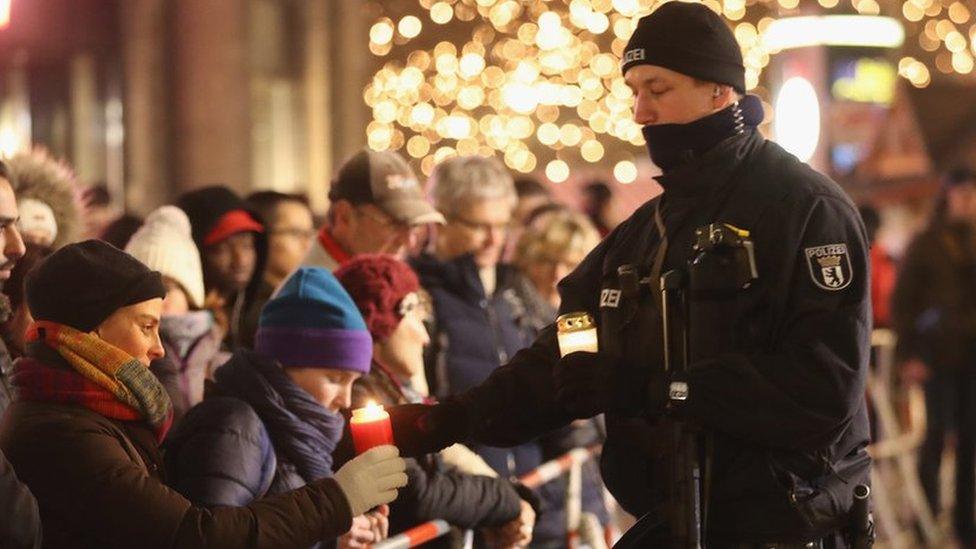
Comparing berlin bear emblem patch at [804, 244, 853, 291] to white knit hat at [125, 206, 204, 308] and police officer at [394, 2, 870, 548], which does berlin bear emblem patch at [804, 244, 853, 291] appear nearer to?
police officer at [394, 2, 870, 548]

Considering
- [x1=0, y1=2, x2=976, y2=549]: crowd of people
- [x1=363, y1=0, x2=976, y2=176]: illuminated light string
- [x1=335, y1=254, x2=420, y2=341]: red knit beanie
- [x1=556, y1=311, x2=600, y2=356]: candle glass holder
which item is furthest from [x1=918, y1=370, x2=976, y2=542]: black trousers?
[x1=363, y1=0, x2=976, y2=176]: illuminated light string

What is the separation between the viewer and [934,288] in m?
12.3

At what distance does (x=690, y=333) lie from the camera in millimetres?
4535

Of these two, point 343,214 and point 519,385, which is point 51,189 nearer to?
point 343,214

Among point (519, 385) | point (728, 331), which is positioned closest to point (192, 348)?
point (519, 385)

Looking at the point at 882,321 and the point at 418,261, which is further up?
the point at 418,261

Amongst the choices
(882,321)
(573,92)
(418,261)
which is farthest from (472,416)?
(573,92)

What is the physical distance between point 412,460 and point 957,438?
688 cm

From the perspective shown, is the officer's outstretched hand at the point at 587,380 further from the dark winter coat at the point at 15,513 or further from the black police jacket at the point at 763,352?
the dark winter coat at the point at 15,513

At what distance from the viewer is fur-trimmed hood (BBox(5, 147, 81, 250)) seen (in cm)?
622

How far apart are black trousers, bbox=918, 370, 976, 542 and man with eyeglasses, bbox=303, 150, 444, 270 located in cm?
572

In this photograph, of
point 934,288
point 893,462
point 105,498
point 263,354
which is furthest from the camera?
point 893,462

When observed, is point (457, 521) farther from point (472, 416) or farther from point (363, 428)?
point (363, 428)

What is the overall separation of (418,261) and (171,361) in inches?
77.4
